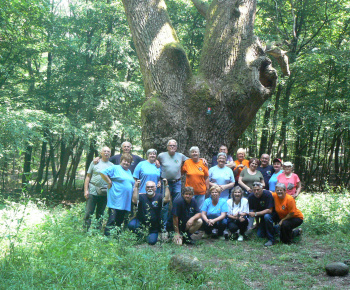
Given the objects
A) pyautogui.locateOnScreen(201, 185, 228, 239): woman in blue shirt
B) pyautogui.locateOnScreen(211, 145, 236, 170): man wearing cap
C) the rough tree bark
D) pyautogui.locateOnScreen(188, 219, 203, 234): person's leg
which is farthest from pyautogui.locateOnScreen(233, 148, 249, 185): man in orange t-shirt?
pyautogui.locateOnScreen(188, 219, 203, 234): person's leg

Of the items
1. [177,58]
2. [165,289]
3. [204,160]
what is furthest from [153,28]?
[165,289]

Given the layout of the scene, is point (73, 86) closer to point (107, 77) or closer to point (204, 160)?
point (107, 77)

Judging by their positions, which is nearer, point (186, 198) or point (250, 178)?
point (186, 198)

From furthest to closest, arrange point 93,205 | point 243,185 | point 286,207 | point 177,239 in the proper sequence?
point 243,185
point 93,205
point 286,207
point 177,239

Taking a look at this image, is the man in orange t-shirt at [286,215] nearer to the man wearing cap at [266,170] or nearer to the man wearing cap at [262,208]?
the man wearing cap at [262,208]

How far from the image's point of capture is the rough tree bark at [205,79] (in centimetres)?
666

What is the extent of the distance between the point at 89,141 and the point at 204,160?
8082 mm

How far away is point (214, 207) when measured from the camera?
20.7 feet

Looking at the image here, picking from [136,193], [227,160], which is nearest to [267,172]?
[227,160]

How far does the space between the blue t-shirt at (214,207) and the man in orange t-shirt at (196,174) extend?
95 mm

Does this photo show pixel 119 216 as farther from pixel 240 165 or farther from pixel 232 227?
pixel 240 165

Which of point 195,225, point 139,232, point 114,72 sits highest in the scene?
point 114,72

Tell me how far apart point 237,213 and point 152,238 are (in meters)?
1.78

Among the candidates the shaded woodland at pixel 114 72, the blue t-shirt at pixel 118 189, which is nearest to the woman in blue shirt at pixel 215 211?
the blue t-shirt at pixel 118 189
